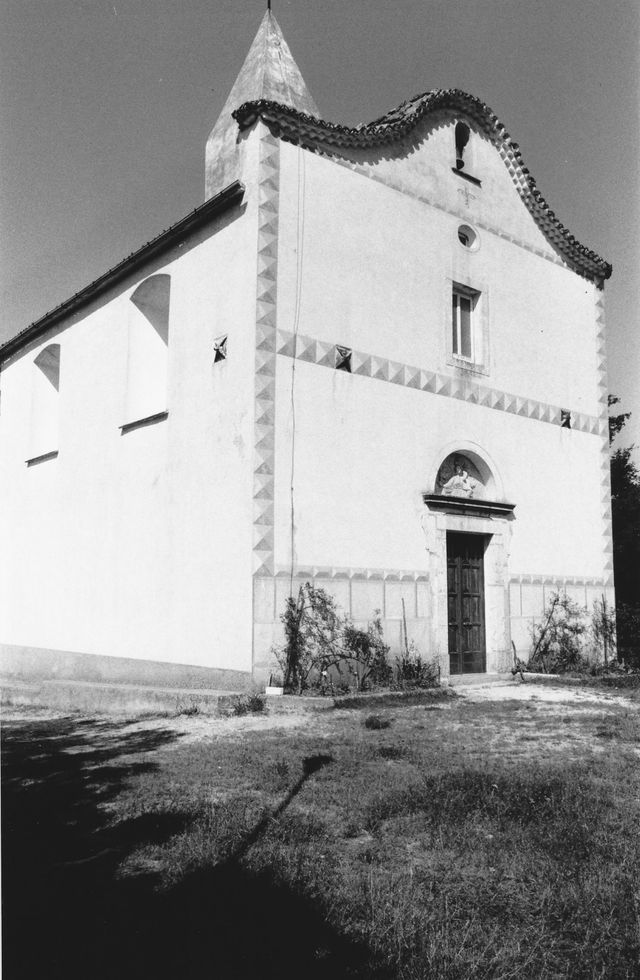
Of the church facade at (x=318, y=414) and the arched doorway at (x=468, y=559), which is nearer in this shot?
the church facade at (x=318, y=414)

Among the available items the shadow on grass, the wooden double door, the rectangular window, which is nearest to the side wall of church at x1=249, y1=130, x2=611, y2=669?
the rectangular window

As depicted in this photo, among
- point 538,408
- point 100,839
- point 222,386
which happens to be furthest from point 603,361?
point 100,839

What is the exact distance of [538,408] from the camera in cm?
1456

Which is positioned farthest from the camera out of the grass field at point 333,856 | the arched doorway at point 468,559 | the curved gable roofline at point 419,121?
the arched doorway at point 468,559

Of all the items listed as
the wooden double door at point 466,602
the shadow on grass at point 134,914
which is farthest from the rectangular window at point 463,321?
the shadow on grass at point 134,914

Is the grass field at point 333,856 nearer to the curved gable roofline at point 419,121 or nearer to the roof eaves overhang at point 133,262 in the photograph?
the roof eaves overhang at point 133,262

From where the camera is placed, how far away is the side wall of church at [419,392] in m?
11.0

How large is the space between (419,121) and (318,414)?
6160 mm

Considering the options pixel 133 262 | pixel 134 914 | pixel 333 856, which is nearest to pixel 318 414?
pixel 133 262

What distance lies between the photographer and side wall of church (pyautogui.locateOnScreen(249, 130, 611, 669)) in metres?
11.0

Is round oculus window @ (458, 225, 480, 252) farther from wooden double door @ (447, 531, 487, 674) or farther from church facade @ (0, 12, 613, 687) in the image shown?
wooden double door @ (447, 531, 487, 674)

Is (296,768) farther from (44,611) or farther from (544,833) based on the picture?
(44,611)

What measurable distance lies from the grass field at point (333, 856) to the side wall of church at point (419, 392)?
13.9 ft

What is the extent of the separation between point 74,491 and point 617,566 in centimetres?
1395
